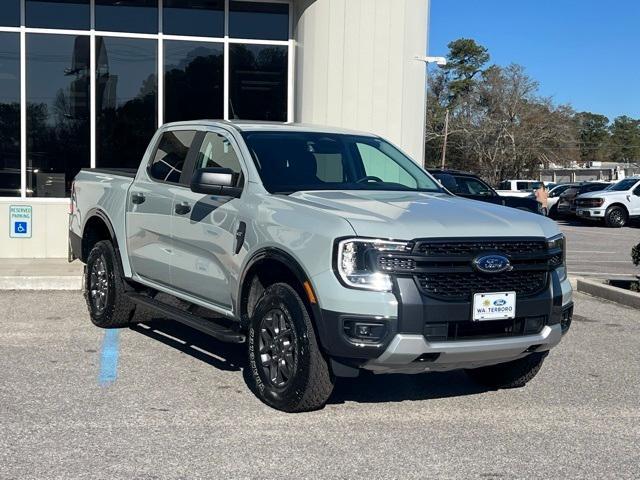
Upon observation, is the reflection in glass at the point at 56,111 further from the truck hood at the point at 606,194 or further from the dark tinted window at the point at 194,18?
the truck hood at the point at 606,194

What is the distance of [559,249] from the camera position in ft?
18.4

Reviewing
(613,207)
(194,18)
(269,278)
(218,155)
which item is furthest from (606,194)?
(269,278)

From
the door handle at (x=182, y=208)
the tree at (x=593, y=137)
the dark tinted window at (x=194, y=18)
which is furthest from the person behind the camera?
the tree at (x=593, y=137)

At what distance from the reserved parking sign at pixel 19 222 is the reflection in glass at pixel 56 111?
0.38 m

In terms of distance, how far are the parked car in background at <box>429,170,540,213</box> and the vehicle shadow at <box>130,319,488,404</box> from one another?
378 inches

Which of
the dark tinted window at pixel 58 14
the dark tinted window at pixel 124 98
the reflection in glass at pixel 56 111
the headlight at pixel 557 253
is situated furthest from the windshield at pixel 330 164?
the dark tinted window at pixel 58 14


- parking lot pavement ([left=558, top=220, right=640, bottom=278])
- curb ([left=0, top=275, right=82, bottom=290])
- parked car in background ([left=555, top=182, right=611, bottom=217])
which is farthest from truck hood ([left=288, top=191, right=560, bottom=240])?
parked car in background ([left=555, top=182, right=611, bottom=217])

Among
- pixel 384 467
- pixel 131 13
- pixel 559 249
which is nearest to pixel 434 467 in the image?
pixel 384 467

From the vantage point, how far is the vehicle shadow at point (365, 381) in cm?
600

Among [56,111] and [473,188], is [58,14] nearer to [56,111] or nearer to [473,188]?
[56,111]

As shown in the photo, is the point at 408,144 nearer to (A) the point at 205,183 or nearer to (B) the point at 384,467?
(A) the point at 205,183

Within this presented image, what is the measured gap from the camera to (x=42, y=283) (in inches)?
402

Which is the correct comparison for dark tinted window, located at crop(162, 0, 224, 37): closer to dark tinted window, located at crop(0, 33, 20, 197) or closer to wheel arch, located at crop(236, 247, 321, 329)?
dark tinted window, located at crop(0, 33, 20, 197)

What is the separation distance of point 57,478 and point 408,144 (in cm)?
964
